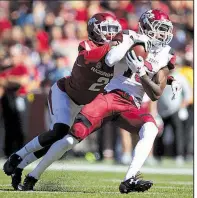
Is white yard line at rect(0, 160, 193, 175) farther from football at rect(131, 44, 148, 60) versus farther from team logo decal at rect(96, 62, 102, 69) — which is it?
football at rect(131, 44, 148, 60)

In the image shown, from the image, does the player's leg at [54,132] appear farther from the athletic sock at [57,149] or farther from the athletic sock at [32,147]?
the athletic sock at [57,149]

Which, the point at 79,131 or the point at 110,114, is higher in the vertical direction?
the point at 110,114

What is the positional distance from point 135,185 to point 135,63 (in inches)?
43.2

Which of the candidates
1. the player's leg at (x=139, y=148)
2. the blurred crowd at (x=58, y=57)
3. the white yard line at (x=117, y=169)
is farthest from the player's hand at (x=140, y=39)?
the blurred crowd at (x=58, y=57)

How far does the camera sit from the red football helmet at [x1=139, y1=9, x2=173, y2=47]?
7.87m

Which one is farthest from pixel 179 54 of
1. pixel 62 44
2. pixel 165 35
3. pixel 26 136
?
pixel 165 35

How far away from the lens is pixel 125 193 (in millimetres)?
7332

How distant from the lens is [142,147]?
7473 millimetres

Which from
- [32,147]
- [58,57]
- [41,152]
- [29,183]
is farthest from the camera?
[58,57]

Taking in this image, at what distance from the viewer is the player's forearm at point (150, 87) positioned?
293 inches

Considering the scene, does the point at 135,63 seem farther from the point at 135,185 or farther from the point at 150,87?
the point at 135,185

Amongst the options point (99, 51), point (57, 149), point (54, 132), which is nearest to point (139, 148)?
point (57, 149)

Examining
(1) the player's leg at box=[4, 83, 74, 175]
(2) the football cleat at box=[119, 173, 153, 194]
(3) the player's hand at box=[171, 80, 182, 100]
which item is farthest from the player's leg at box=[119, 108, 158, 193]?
(1) the player's leg at box=[4, 83, 74, 175]

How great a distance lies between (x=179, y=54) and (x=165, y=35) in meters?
7.11
